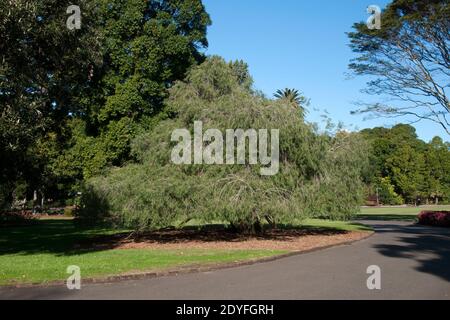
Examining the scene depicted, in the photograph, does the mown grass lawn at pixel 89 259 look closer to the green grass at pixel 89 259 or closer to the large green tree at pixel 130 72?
the green grass at pixel 89 259

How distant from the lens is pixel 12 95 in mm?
11898

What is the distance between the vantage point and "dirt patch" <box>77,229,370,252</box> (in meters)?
16.3

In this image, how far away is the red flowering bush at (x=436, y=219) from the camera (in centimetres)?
2839

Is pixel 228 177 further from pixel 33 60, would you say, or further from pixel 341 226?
pixel 341 226

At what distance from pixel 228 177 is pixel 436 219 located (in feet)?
59.7

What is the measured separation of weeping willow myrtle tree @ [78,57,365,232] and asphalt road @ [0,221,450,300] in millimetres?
3806

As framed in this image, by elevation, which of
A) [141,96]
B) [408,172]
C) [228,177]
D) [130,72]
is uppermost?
[130,72]

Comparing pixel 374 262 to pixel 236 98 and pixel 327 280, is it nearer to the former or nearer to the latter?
pixel 327 280

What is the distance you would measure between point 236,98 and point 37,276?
10.8m

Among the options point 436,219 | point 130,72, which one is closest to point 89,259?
point 130,72

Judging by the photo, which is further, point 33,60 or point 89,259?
point 89,259

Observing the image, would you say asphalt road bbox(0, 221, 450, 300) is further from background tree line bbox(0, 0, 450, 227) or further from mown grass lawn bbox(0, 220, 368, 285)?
background tree line bbox(0, 0, 450, 227)

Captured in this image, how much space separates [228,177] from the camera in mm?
16969

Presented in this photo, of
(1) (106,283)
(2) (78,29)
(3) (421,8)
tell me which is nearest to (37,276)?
(1) (106,283)
